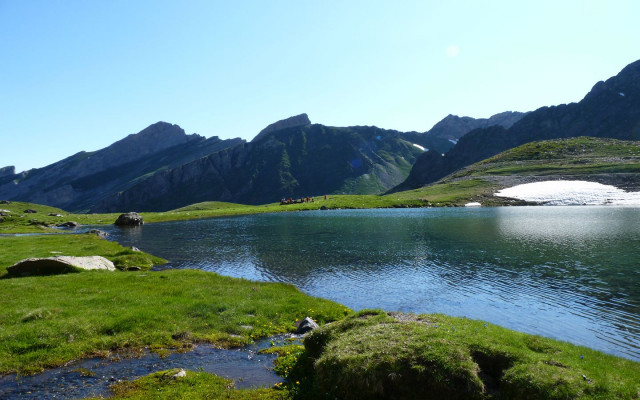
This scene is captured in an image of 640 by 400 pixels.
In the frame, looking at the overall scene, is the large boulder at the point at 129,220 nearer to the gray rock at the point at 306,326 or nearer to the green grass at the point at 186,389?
the gray rock at the point at 306,326

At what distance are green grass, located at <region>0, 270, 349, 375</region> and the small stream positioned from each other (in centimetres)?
95

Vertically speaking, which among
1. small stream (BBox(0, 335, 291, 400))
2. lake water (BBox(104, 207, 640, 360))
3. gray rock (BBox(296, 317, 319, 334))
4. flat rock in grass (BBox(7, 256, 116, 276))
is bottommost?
lake water (BBox(104, 207, 640, 360))

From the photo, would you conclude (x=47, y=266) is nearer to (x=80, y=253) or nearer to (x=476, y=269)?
(x=80, y=253)

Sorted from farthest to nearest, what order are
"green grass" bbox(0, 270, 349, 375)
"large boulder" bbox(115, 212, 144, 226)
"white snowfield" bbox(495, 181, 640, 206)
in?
"white snowfield" bbox(495, 181, 640, 206) → "large boulder" bbox(115, 212, 144, 226) → "green grass" bbox(0, 270, 349, 375)

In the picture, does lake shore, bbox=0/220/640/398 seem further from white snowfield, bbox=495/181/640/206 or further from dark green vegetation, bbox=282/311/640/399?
white snowfield, bbox=495/181/640/206

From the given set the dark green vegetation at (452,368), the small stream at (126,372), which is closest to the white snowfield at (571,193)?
the dark green vegetation at (452,368)

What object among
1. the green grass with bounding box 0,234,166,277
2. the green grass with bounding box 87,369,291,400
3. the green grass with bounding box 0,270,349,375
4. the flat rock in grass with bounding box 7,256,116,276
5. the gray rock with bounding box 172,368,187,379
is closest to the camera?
the green grass with bounding box 87,369,291,400

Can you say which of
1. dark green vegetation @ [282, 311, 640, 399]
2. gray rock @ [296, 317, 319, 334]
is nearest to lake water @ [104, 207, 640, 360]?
gray rock @ [296, 317, 319, 334]

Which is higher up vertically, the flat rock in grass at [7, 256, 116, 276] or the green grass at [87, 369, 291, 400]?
the flat rock in grass at [7, 256, 116, 276]

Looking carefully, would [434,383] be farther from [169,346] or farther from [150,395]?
[169,346]

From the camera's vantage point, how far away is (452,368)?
13492 millimetres

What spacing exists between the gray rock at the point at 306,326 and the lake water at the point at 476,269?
7744 mm

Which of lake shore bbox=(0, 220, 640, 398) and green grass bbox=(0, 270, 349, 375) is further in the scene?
green grass bbox=(0, 270, 349, 375)

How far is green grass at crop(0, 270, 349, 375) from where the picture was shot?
18.9 metres
